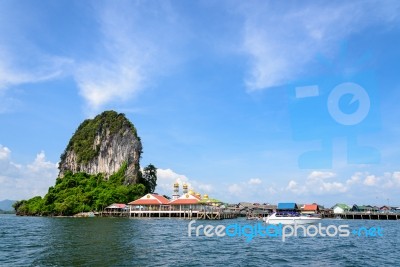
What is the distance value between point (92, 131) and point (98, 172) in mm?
17605

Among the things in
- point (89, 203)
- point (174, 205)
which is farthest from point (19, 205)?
point (174, 205)

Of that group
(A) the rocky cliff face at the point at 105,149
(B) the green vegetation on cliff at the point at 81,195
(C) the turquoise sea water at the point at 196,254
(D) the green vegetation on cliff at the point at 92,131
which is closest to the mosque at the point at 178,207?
(B) the green vegetation on cliff at the point at 81,195

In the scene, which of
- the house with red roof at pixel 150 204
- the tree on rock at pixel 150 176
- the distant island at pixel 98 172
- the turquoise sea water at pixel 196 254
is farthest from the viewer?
the tree on rock at pixel 150 176

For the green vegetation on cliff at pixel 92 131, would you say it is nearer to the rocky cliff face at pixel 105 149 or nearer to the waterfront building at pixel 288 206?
the rocky cliff face at pixel 105 149

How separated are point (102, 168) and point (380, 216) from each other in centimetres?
8547

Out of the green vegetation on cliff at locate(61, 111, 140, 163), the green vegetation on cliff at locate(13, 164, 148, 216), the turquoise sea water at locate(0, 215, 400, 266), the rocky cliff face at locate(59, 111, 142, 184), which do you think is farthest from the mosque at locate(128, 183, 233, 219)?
the turquoise sea water at locate(0, 215, 400, 266)

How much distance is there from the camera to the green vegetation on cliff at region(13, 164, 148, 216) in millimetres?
100375

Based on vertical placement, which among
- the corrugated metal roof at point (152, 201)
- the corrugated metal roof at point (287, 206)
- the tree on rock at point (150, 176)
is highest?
the tree on rock at point (150, 176)

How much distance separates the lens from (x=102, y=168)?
404 ft

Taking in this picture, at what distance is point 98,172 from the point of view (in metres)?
123

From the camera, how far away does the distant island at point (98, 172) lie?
337 feet

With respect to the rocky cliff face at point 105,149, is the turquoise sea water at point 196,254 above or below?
below

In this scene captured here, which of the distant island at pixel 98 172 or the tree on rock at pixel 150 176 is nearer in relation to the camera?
the distant island at pixel 98 172

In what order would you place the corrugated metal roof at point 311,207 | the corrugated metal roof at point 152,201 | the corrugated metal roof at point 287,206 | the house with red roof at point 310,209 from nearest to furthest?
1. the corrugated metal roof at point 152,201
2. the corrugated metal roof at point 287,206
3. the house with red roof at point 310,209
4. the corrugated metal roof at point 311,207
